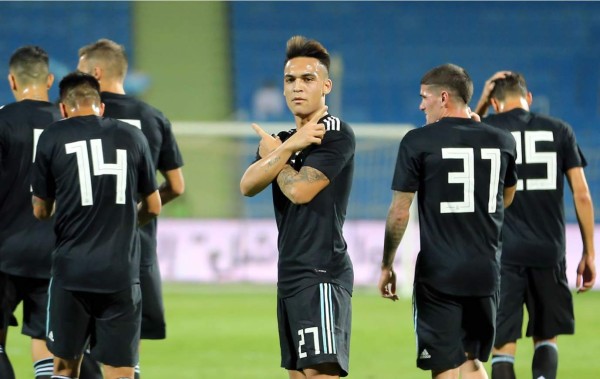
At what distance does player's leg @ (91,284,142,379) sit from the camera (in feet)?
18.1

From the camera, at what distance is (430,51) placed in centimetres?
2336

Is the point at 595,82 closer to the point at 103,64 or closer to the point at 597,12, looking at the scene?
the point at 597,12

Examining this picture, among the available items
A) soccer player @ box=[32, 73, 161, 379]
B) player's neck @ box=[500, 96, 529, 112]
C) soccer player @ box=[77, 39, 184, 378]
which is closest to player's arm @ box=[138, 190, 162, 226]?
soccer player @ box=[32, 73, 161, 379]

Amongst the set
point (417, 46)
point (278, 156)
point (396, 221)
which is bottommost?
point (396, 221)

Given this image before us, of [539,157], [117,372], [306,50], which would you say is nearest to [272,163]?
[306,50]

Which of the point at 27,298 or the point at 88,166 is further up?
the point at 88,166

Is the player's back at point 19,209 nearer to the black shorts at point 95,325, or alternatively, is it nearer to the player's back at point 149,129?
the player's back at point 149,129

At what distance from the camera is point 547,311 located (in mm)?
6820

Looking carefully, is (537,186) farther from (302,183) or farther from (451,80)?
(302,183)

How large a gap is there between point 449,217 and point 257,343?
206 inches

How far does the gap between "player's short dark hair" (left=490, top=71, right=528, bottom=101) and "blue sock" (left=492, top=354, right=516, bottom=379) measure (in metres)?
1.65

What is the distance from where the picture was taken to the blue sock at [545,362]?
670cm

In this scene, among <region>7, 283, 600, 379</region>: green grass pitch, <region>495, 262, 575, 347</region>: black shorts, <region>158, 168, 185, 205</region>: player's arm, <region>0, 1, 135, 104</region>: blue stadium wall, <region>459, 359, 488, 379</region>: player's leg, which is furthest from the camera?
<region>0, 1, 135, 104</region>: blue stadium wall

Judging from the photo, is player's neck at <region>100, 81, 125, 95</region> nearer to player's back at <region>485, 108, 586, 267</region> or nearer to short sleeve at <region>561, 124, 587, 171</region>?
player's back at <region>485, 108, 586, 267</region>
